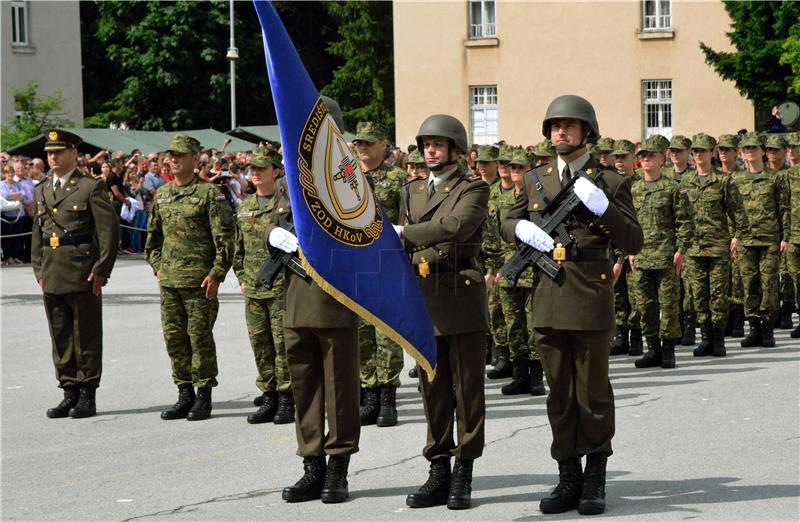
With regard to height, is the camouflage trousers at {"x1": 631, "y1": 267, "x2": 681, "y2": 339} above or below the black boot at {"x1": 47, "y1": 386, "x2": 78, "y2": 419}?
above

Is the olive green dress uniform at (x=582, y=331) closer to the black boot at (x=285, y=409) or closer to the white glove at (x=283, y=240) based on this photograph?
the white glove at (x=283, y=240)

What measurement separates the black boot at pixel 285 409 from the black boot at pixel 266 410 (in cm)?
8

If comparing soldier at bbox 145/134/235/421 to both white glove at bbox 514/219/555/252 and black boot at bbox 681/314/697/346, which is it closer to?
white glove at bbox 514/219/555/252

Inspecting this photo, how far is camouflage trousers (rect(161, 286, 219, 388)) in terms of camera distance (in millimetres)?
10922

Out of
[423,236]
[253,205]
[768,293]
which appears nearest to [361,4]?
[768,293]

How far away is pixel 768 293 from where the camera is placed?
15.2m

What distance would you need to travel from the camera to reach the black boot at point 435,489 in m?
7.74

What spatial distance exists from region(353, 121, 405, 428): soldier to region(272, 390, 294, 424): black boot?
0.55 meters

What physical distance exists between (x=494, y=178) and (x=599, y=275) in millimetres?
5606

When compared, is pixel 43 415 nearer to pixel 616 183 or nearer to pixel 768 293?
pixel 616 183

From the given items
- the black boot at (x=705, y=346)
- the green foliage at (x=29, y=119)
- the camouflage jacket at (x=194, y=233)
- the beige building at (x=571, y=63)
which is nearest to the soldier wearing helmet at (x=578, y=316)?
the camouflage jacket at (x=194, y=233)

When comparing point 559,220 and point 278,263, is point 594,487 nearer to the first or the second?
point 559,220

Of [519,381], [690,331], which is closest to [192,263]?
[519,381]

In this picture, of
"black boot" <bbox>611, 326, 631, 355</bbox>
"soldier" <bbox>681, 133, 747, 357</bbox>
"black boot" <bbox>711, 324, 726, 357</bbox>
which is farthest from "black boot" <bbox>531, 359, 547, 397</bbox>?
"soldier" <bbox>681, 133, 747, 357</bbox>
